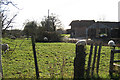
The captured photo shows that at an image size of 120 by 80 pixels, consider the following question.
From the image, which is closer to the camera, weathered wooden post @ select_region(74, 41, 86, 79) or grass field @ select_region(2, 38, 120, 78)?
weathered wooden post @ select_region(74, 41, 86, 79)

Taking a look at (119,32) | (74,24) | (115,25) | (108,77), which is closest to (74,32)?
(74,24)

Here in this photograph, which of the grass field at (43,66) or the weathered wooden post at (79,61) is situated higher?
the weathered wooden post at (79,61)

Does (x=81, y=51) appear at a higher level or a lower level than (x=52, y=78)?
higher

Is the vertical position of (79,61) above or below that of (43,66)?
above

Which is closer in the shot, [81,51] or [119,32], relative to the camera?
[81,51]

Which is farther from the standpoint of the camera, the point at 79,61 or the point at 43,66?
the point at 43,66

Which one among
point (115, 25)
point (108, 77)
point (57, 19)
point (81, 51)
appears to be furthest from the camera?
point (57, 19)

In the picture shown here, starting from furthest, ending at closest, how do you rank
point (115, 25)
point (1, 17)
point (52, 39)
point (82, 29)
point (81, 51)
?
point (82, 29)
point (115, 25)
point (52, 39)
point (81, 51)
point (1, 17)

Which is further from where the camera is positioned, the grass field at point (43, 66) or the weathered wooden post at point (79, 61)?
the grass field at point (43, 66)

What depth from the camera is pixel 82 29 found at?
40188 mm

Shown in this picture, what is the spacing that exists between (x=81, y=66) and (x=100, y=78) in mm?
809

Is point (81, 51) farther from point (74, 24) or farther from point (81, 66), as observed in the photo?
point (74, 24)

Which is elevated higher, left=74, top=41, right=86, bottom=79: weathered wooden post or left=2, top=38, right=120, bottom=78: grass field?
left=74, top=41, right=86, bottom=79: weathered wooden post

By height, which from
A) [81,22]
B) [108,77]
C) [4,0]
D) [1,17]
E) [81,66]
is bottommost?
[108,77]
